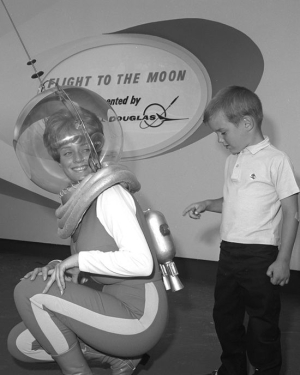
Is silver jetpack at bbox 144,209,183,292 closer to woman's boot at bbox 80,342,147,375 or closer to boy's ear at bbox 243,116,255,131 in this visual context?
woman's boot at bbox 80,342,147,375

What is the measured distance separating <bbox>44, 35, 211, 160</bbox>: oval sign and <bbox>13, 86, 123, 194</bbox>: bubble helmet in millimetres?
1710

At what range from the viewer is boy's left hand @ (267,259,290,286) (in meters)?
1.75

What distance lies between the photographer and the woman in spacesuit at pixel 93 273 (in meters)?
1.40

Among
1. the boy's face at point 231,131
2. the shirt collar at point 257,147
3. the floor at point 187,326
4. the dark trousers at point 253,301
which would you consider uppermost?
the boy's face at point 231,131

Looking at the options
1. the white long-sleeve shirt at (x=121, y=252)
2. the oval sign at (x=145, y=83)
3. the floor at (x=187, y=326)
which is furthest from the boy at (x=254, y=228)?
the oval sign at (x=145, y=83)

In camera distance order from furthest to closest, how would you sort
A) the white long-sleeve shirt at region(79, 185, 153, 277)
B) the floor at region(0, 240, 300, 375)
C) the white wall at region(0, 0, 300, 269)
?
the white wall at region(0, 0, 300, 269), the floor at region(0, 240, 300, 375), the white long-sleeve shirt at region(79, 185, 153, 277)

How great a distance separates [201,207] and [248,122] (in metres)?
0.36

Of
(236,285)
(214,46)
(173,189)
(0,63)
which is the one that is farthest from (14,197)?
(236,285)

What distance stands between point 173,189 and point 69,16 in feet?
4.43

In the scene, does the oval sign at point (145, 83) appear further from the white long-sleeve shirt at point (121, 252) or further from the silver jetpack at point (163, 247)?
the white long-sleeve shirt at point (121, 252)

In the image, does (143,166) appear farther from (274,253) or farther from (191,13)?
(274,253)

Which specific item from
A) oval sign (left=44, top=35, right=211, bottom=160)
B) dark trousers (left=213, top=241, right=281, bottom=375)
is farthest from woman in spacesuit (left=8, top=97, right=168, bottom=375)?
oval sign (left=44, top=35, right=211, bottom=160)

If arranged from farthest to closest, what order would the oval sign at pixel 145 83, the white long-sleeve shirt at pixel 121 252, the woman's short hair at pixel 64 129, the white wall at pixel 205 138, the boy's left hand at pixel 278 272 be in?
the oval sign at pixel 145 83, the white wall at pixel 205 138, the boy's left hand at pixel 278 272, the woman's short hair at pixel 64 129, the white long-sleeve shirt at pixel 121 252

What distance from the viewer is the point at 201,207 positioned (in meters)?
1.97
